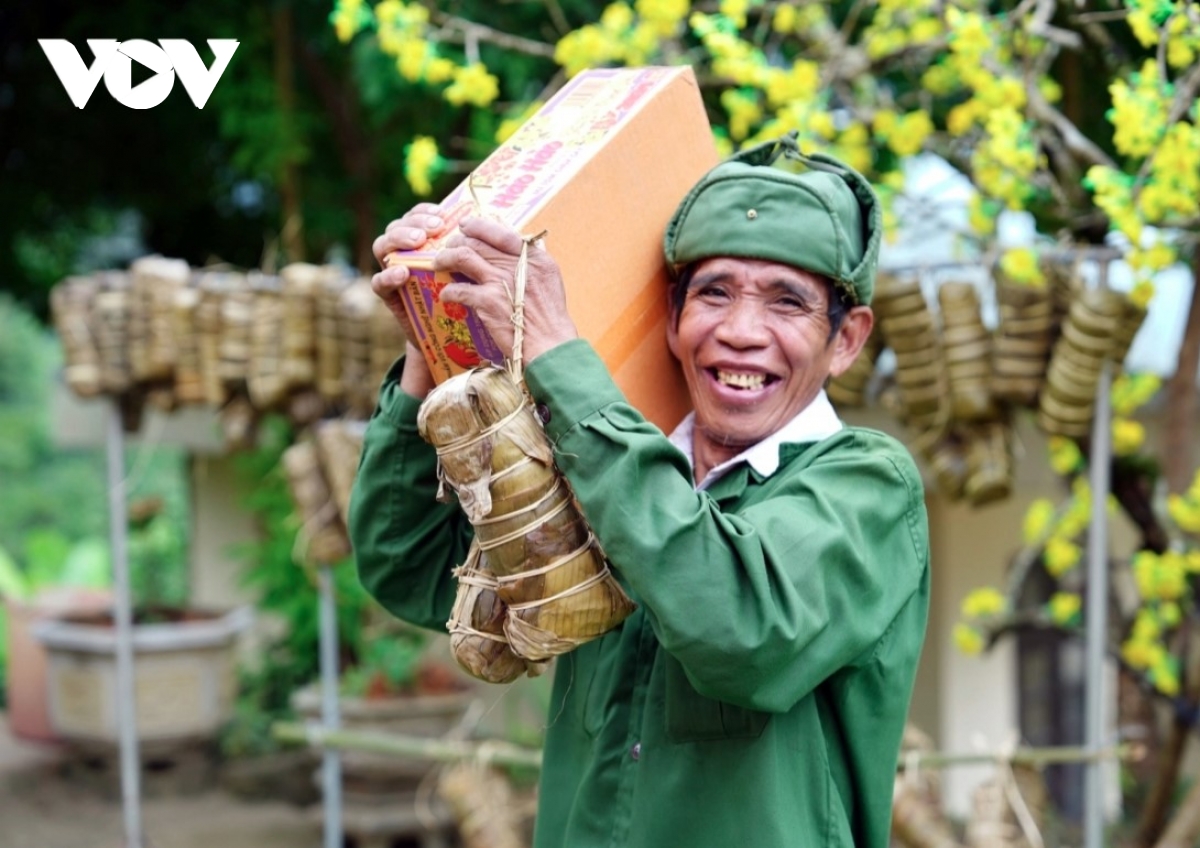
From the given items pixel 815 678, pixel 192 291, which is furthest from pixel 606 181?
pixel 192 291

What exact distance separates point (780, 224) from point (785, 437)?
10.6 inches

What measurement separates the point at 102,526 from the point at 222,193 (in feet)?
30.9

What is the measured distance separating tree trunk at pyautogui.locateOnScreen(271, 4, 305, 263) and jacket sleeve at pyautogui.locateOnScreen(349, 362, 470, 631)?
3.82m

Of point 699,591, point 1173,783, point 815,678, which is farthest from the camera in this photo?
point 1173,783

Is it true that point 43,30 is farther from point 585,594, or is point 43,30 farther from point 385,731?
point 585,594

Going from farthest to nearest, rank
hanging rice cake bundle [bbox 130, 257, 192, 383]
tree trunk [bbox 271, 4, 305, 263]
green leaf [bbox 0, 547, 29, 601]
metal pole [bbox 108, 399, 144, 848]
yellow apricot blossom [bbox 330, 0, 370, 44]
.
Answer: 1. green leaf [bbox 0, 547, 29, 601]
2. tree trunk [bbox 271, 4, 305, 263]
3. metal pole [bbox 108, 399, 144, 848]
4. hanging rice cake bundle [bbox 130, 257, 192, 383]
5. yellow apricot blossom [bbox 330, 0, 370, 44]

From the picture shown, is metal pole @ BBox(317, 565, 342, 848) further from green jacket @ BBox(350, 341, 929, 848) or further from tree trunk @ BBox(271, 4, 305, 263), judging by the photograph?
green jacket @ BBox(350, 341, 929, 848)

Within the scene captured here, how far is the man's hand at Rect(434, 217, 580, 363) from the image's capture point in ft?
4.99

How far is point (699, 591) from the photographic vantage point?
1.43 metres

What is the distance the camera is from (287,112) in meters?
5.84

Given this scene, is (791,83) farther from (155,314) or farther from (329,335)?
(155,314)

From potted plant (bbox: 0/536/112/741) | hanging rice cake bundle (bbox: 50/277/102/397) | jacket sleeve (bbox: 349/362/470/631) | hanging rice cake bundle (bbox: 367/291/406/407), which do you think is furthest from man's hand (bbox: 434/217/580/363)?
potted plant (bbox: 0/536/112/741)

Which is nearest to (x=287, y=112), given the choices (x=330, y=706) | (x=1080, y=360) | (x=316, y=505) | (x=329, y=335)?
(x=329, y=335)

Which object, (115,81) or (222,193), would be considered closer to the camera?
(115,81)
